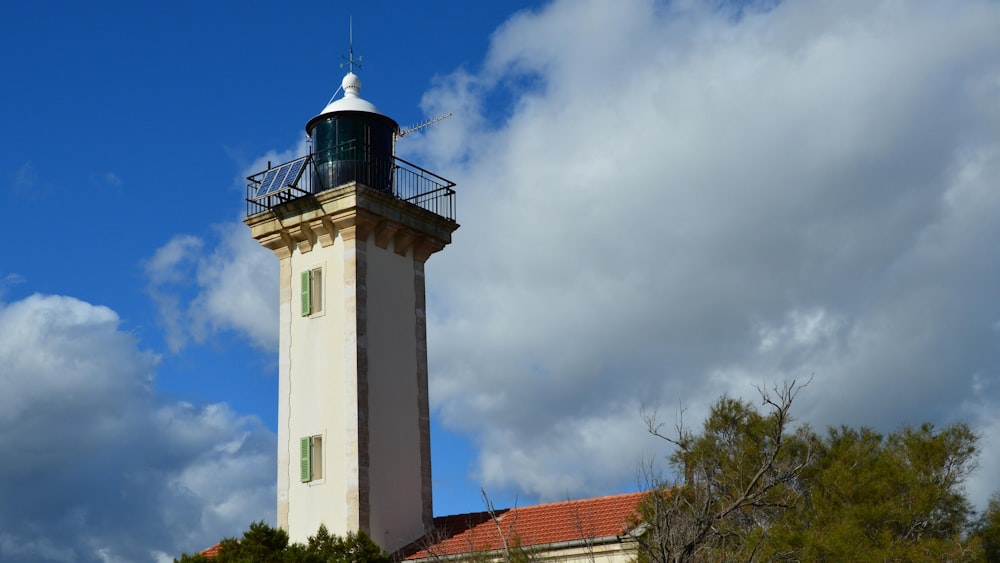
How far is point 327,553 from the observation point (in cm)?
2075

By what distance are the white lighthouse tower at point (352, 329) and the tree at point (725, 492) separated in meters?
5.66

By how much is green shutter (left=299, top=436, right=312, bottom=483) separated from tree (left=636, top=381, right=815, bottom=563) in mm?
7127

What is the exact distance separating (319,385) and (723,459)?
8089mm

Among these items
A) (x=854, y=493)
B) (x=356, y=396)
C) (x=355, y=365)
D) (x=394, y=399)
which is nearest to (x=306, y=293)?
(x=355, y=365)

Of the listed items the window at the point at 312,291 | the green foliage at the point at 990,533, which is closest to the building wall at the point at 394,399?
the window at the point at 312,291

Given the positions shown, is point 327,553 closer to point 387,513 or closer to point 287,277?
point 387,513

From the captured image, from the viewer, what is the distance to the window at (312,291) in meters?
24.7

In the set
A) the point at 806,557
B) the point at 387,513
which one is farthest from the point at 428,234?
the point at 806,557

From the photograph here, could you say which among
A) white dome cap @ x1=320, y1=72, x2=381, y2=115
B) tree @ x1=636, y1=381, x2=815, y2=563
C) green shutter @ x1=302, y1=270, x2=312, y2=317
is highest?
white dome cap @ x1=320, y1=72, x2=381, y2=115

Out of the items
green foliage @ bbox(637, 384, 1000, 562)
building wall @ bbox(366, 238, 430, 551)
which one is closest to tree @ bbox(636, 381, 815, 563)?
green foliage @ bbox(637, 384, 1000, 562)

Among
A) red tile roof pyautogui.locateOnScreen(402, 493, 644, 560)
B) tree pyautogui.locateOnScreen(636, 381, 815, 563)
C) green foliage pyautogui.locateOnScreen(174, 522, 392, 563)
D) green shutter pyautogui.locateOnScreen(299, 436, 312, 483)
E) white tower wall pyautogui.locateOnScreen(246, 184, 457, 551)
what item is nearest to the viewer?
tree pyautogui.locateOnScreen(636, 381, 815, 563)

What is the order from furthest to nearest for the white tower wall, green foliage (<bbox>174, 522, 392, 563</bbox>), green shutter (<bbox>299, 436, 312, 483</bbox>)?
green shutter (<bbox>299, 436, 312, 483</bbox>)
the white tower wall
green foliage (<bbox>174, 522, 392, 563</bbox>)

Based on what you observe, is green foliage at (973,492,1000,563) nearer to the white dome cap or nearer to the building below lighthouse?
the building below lighthouse

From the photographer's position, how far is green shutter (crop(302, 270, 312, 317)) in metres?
24.7
